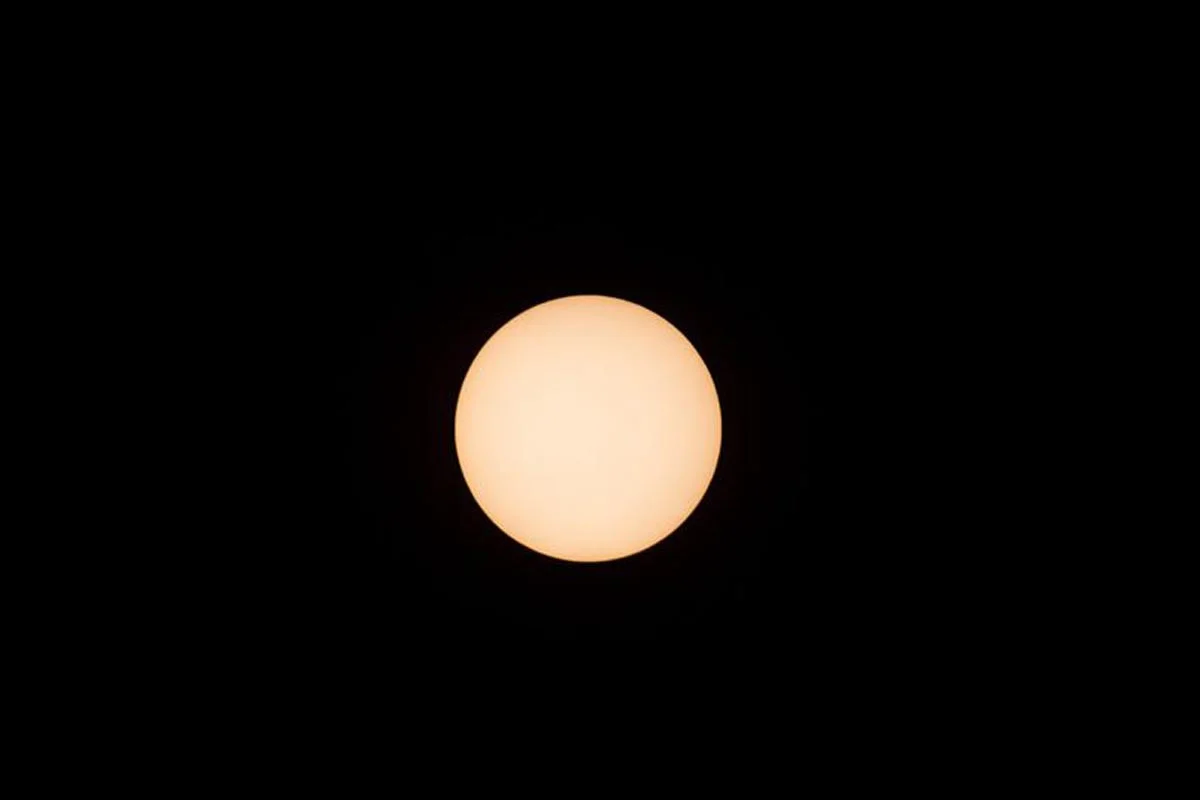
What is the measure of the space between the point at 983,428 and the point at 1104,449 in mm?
269

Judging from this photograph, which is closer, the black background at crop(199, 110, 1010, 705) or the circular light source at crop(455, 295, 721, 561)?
the circular light source at crop(455, 295, 721, 561)

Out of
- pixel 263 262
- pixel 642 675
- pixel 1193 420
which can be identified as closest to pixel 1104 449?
pixel 1193 420

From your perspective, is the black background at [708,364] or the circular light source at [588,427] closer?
the circular light source at [588,427]

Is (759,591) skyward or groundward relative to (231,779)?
skyward

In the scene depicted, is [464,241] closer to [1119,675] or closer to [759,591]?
[759,591]

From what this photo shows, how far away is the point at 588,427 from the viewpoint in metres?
1.40

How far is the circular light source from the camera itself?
1412mm

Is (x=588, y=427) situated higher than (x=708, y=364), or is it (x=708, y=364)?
(x=708, y=364)

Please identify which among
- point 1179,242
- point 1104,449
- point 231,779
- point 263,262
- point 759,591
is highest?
point 1179,242

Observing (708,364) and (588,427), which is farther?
(708,364)

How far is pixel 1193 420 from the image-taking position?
1.85 m

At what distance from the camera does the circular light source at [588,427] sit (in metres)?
1.41

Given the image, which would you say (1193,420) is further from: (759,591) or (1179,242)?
(759,591)

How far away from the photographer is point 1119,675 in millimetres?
1843
